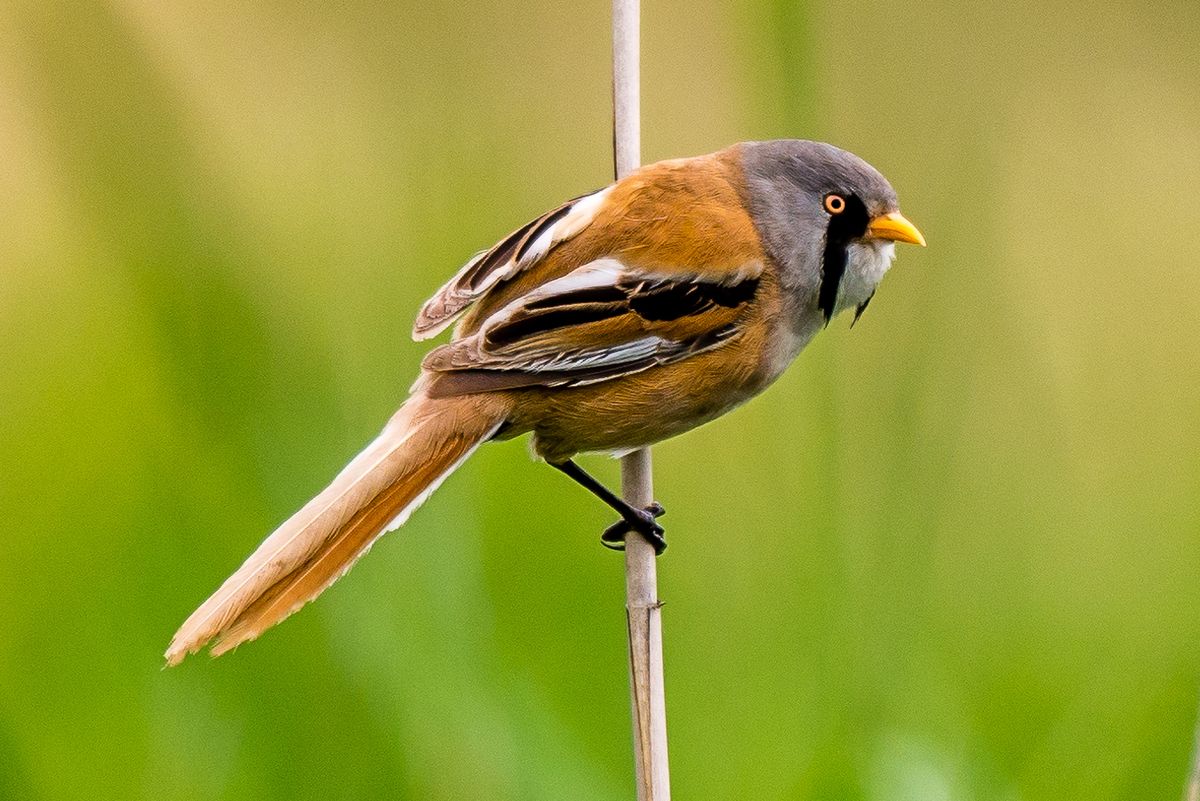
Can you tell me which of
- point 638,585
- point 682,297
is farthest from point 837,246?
point 638,585

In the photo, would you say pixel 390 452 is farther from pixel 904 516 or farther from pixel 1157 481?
pixel 1157 481

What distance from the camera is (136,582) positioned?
1326 mm

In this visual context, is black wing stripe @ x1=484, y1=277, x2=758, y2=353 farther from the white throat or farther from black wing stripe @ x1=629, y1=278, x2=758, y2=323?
the white throat

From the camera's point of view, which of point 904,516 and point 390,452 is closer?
point 390,452

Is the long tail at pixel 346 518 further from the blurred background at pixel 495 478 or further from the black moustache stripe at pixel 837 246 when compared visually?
the black moustache stripe at pixel 837 246

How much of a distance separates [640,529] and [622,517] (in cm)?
6

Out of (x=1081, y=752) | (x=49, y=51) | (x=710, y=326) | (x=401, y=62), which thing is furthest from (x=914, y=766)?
(x=49, y=51)

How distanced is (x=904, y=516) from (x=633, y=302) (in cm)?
38

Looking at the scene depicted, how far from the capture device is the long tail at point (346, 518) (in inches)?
40.8

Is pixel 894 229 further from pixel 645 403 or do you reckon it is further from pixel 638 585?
pixel 638 585

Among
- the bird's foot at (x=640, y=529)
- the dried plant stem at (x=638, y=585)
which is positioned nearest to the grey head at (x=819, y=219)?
the dried plant stem at (x=638, y=585)

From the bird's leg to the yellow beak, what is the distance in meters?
0.41

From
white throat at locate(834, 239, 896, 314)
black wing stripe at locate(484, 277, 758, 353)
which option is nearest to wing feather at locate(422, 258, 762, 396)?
black wing stripe at locate(484, 277, 758, 353)

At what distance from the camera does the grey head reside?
4.96 ft
